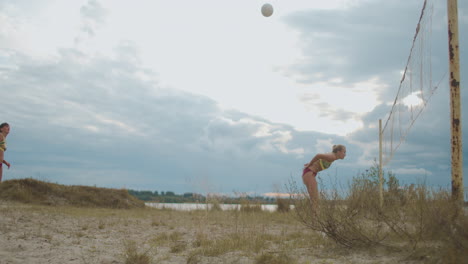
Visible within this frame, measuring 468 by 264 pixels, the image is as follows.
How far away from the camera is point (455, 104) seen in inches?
199

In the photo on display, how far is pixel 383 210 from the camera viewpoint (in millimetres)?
5562

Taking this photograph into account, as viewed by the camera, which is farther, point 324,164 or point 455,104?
point 324,164

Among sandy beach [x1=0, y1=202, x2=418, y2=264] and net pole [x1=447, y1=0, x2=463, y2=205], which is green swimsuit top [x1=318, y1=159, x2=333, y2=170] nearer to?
sandy beach [x1=0, y1=202, x2=418, y2=264]

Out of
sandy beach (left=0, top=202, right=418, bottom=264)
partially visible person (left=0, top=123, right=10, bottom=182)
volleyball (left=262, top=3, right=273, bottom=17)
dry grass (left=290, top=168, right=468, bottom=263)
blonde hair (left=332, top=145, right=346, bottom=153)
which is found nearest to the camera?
dry grass (left=290, top=168, right=468, bottom=263)

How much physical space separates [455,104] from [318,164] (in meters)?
2.93

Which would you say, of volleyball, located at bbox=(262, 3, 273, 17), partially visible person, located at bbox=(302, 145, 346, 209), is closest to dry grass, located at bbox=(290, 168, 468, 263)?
partially visible person, located at bbox=(302, 145, 346, 209)

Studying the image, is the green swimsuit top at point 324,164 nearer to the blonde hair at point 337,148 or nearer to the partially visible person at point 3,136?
the blonde hair at point 337,148

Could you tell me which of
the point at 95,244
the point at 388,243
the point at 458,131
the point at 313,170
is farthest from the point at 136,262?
the point at 458,131

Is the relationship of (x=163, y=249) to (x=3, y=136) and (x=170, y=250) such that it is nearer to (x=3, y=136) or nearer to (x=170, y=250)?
(x=170, y=250)

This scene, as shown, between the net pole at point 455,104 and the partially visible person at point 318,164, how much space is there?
253 centimetres

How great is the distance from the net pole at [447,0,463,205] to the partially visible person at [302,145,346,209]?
253 cm

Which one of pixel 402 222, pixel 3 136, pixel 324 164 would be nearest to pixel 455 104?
pixel 402 222

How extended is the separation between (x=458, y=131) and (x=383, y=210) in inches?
57.6

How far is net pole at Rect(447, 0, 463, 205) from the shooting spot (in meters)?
4.95
